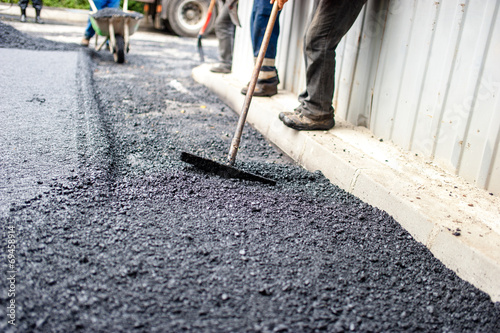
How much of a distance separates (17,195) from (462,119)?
2196mm

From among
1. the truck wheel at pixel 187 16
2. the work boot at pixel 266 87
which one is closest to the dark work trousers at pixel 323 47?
the work boot at pixel 266 87

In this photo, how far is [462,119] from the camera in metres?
2.13

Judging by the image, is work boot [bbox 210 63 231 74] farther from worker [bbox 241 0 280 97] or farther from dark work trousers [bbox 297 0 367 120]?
dark work trousers [bbox 297 0 367 120]

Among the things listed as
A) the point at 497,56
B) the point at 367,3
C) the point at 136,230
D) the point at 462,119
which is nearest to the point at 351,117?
the point at 367,3

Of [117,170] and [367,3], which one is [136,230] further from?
[367,3]

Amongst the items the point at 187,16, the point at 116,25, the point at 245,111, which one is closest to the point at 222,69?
the point at 116,25

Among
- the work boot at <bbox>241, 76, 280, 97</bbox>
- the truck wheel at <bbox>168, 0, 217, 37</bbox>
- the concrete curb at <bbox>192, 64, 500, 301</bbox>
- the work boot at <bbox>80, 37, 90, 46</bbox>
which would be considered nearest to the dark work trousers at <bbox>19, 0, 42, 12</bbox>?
the truck wheel at <bbox>168, 0, 217, 37</bbox>

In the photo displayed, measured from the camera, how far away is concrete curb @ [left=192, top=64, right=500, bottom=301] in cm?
157

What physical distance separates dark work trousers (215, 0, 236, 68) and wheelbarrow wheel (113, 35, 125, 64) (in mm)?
1481

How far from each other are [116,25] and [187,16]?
4.38 metres

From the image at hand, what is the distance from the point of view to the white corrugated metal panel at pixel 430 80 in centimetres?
200

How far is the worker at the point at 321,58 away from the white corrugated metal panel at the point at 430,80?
0.26 metres

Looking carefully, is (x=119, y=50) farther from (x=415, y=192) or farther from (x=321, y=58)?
(x=415, y=192)

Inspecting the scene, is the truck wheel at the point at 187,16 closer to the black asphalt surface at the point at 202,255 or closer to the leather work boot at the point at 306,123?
the leather work boot at the point at 306,123
